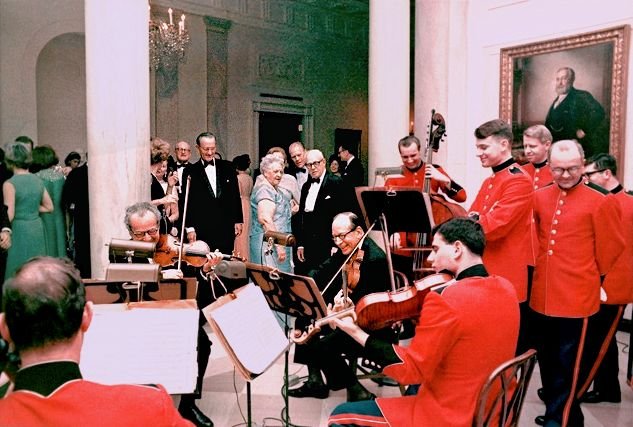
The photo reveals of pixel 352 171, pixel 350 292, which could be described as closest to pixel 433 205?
pixel 350 292

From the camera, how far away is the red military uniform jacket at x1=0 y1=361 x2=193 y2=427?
1.30 metres

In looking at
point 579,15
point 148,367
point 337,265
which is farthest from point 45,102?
point 148,367

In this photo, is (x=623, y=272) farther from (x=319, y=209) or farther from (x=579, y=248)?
(x=319, y=209)

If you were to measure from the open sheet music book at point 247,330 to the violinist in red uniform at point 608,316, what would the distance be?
1.82 meters

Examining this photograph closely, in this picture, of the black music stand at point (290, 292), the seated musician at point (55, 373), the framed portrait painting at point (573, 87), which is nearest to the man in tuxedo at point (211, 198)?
the black music stand at point (290, 292)

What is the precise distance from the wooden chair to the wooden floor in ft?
5.16

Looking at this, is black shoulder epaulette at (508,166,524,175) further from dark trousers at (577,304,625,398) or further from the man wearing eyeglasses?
dark trousers at (577,304,625,398)

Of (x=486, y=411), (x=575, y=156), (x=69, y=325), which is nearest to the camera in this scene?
(x=69, y=325)

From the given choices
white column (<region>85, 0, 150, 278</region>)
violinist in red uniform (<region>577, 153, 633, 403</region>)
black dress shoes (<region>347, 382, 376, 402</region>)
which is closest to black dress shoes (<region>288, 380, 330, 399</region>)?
black dress shoes (<region>347, 382, 376, 402</region>)

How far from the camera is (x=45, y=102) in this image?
8.58 meters

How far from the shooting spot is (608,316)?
12.1ft

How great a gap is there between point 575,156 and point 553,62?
139 inches

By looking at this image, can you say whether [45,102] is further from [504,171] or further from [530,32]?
[504,171]

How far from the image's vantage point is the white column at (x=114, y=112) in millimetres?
4430
